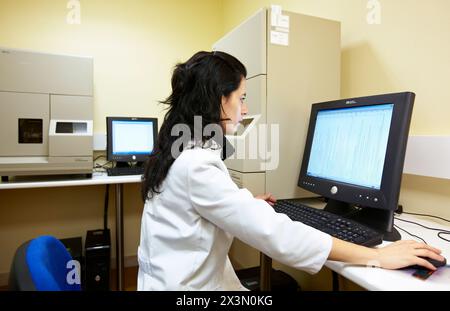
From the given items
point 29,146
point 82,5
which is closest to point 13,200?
point 29,146

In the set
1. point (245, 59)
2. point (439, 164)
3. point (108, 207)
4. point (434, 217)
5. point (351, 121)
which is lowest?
point (108, 207)

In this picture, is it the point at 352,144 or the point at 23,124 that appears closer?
the point at 352,144

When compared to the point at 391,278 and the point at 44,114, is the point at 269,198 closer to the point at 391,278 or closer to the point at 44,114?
the point at 391,278

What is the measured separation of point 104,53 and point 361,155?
2.11 m

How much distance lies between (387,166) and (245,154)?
0.55m

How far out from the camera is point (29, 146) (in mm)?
1879

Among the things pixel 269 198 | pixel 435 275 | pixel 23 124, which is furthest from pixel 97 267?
pixel 435 275

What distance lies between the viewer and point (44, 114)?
75.8 inches

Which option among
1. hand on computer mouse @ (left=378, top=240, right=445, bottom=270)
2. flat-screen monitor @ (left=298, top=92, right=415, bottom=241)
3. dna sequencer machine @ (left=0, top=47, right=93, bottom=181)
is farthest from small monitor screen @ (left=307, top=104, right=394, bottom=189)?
dna sequencer machine @ (left=0, top=47, right=93, bottom=181)

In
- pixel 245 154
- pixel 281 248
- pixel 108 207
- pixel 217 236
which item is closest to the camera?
pixel 281 248

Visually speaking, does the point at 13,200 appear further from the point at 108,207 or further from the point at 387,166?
the point at 387,166

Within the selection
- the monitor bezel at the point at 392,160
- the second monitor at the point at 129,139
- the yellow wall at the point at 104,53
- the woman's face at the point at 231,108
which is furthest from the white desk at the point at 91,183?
the monitor bezel at the point at 392,160

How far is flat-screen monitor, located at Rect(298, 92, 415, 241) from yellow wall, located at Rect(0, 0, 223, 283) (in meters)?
1.68
